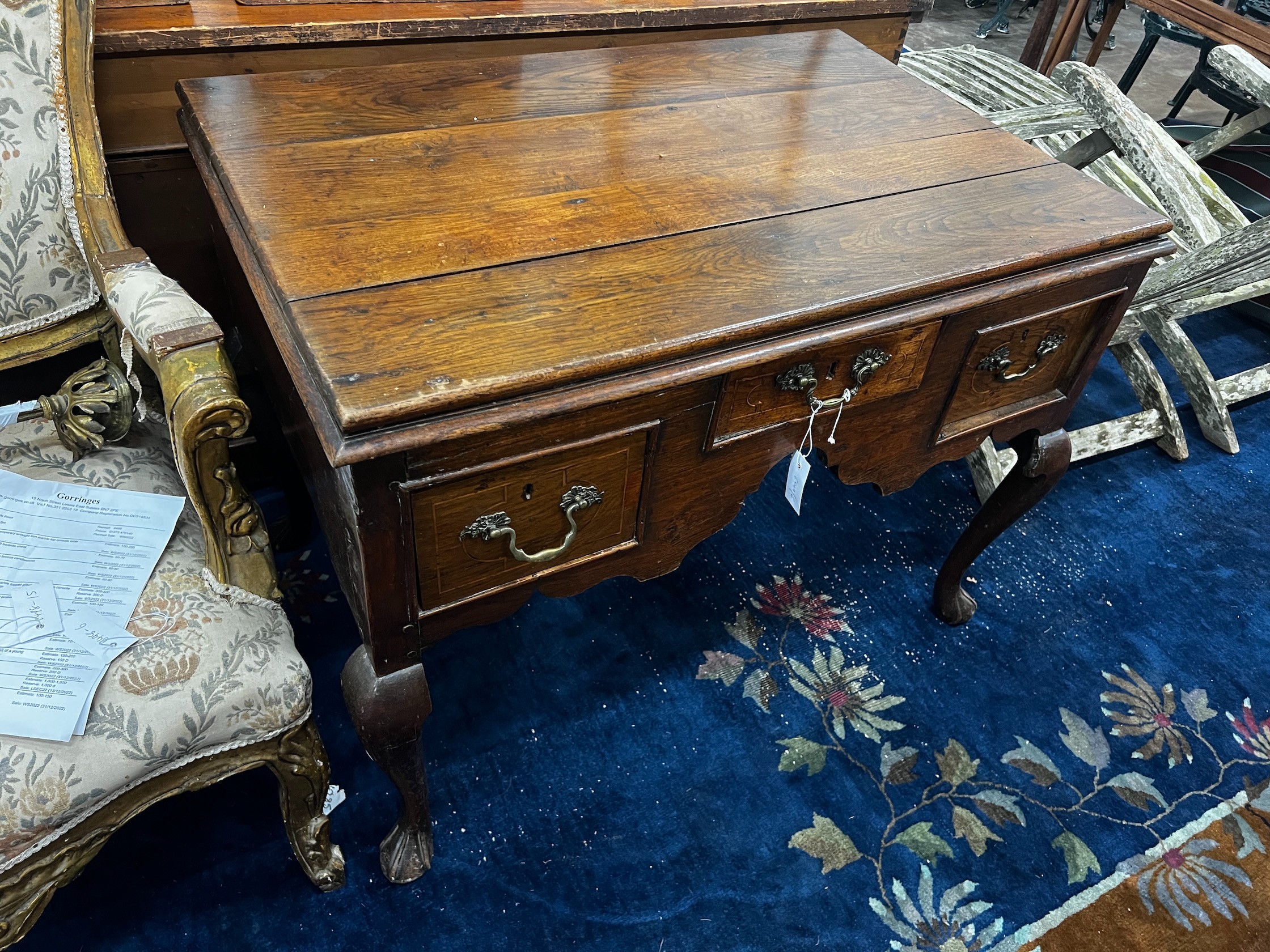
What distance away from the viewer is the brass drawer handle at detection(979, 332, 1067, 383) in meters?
1.17

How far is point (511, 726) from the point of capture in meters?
1.46

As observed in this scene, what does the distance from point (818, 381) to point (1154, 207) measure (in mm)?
1577

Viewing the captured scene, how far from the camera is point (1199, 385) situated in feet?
7.11

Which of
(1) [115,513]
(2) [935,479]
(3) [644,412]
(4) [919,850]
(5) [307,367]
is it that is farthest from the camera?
(2) [935,479]

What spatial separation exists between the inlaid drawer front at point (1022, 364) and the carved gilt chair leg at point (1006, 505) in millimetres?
98

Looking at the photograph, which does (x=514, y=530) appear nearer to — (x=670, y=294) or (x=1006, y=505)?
(x=670, y=294)

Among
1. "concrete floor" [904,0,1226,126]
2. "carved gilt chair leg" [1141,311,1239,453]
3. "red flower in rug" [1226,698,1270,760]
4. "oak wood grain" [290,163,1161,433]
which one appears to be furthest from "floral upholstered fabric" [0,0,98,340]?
"concrete floor" [904,0,1226,126]

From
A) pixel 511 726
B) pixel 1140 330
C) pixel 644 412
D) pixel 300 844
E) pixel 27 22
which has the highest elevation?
pixel 27 22

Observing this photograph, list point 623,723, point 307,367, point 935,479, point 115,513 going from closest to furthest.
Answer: point 307,367 < point 115,513 < point 623,723 < point 935,479

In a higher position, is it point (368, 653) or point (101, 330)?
point (101, 330)

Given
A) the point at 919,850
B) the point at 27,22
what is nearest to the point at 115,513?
the point at 27,22

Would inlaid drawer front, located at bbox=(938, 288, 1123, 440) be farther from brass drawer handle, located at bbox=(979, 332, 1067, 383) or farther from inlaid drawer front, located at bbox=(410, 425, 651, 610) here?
inlaid drawer front, located at bbox=(410, 425, 651, 610)

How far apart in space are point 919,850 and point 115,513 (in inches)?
48.6

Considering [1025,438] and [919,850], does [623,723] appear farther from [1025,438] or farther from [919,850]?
[1025,438]
